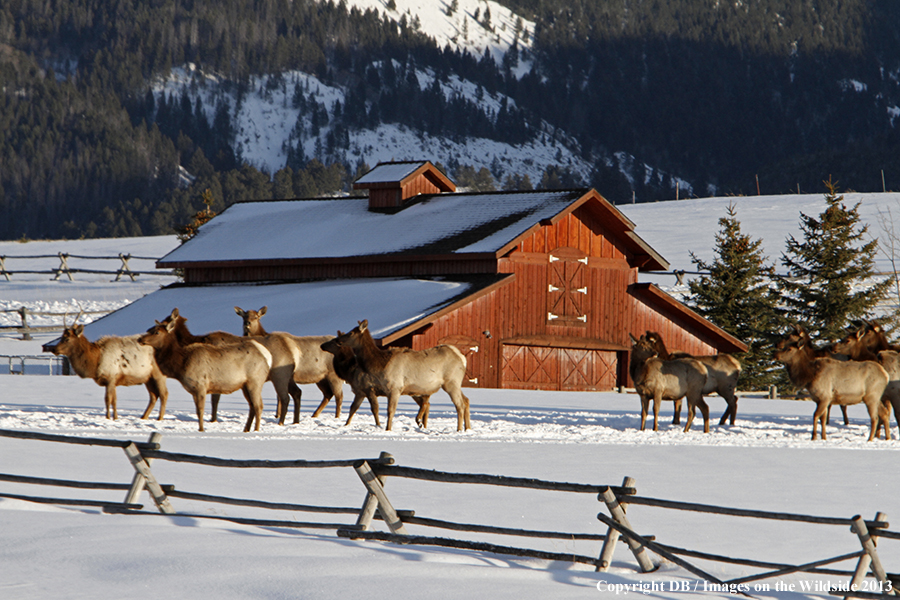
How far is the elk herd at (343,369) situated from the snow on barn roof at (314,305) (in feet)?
31.8

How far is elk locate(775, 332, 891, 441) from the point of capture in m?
19.4

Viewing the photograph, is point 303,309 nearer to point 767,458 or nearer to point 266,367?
point 266,367

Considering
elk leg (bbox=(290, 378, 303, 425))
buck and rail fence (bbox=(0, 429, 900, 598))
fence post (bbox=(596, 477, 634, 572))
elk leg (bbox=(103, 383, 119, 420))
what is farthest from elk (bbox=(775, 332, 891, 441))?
elk leg (bbox=(103, 383, 119, 420))

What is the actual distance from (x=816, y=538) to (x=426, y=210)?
2837 centimetres

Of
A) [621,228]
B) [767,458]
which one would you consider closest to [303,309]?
[621,228]

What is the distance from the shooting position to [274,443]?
54.7ft

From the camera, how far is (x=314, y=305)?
3388 cm

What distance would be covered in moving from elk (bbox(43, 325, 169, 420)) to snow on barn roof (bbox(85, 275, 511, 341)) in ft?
34.2

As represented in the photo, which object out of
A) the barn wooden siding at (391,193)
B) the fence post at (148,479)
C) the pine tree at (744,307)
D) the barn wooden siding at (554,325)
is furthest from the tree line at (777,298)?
the fence post at (148,479)

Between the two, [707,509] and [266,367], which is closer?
[707,509]

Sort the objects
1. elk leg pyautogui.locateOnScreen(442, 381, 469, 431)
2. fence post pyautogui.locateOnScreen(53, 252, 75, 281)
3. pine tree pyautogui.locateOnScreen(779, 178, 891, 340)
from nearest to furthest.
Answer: elk leg pyautogui.locateOnScreen(442, 381, 469, 431) < pine tree pyautogui.locateOnScreen(779, 178, 891, 340) < fence post pyautogui.locateOnScreen(53, 252, 75, 281)

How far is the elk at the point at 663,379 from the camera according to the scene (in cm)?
2036

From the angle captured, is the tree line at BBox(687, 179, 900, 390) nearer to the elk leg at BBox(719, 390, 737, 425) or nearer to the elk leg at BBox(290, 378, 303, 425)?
the elk leg at BBox(719, 390, 737, 425)

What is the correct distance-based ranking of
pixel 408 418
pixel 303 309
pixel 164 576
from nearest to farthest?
pixel 164 576
pixel 408 418
pixel 303 309
